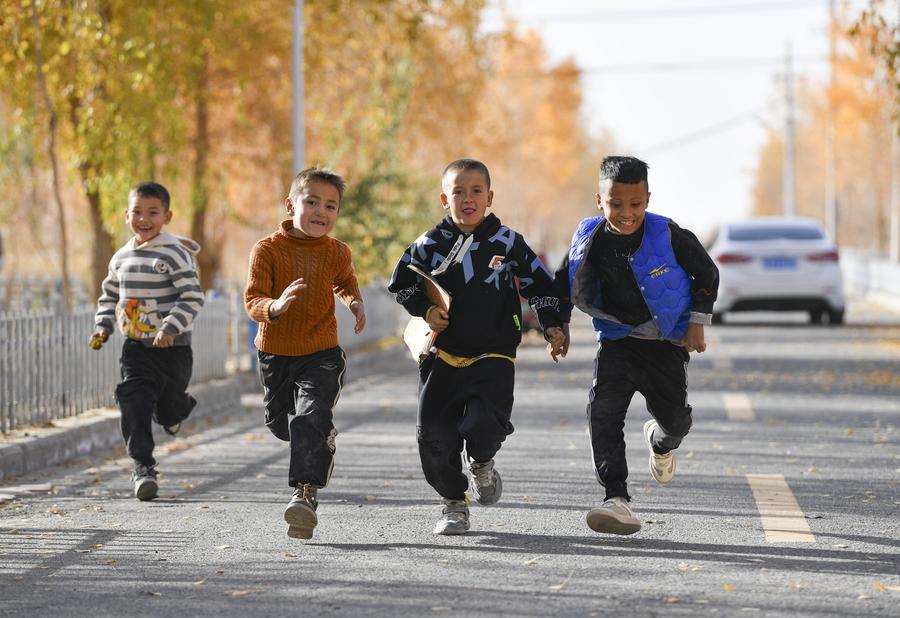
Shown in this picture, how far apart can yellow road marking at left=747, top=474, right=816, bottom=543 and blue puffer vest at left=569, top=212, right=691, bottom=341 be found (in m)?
0.95

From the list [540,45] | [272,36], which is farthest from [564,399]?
[540,45]

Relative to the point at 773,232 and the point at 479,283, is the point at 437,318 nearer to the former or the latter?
the point at 479,283

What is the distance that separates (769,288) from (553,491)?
1511cm

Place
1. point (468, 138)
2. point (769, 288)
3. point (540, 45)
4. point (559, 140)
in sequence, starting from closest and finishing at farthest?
point (769, 288) → point (468, 138) → point (540, 45) → point (559, 140)

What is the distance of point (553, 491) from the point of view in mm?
8359

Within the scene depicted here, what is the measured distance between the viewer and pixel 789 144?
65312mm

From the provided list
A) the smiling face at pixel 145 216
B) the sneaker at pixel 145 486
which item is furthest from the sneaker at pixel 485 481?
the smiling face at pixel 145 216

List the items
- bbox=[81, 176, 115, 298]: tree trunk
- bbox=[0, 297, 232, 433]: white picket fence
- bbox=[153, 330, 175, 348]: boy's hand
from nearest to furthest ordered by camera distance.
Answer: bbox=[153, 330, 175, 348]: boy's hand → bbox=[0, 297, 232, 433]: white picket fence → bbox=[81, 176, 115, 298]: tree trunk

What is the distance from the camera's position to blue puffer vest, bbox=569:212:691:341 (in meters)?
6.98

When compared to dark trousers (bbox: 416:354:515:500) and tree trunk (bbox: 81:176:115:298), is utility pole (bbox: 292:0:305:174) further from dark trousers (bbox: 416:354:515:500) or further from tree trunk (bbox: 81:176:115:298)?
dark trousers (bbox: 416:354:515:500)

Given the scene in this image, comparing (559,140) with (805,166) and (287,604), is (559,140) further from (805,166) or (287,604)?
(287,604)

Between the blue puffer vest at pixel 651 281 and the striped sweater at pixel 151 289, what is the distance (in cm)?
247

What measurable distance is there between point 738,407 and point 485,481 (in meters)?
6.24

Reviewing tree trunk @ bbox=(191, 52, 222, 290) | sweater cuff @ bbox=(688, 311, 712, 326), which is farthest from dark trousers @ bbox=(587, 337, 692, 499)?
tree trunk @ bbox=(191, 52, 222, 290)
